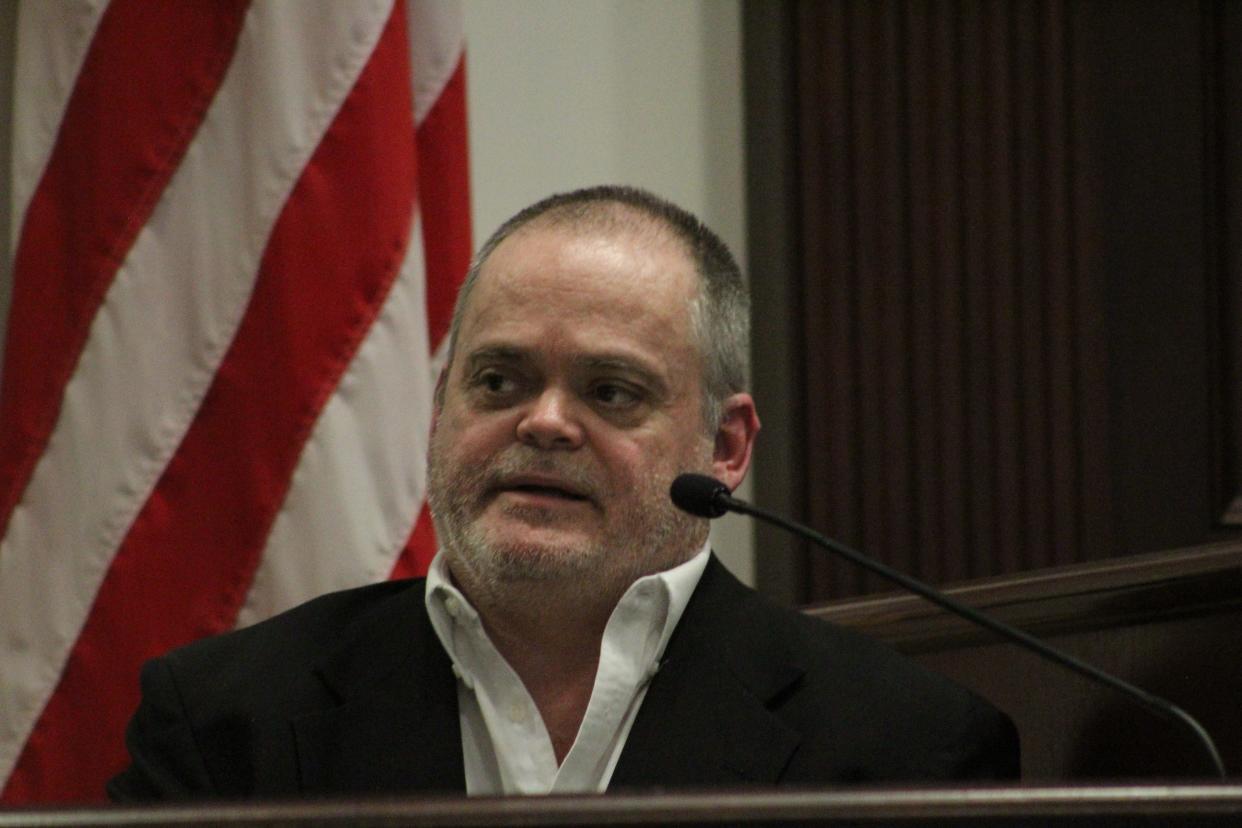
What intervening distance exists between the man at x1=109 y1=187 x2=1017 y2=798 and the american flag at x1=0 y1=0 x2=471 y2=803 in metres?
0.52

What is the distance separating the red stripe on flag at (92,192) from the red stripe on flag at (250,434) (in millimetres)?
216

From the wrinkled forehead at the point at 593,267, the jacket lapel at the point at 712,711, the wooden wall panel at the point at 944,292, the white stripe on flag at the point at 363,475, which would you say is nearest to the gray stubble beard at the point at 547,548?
the jacket lapel at the point at 712,711

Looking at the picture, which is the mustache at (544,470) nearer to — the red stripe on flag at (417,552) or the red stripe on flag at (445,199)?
the red stripe on flag at (417,552)

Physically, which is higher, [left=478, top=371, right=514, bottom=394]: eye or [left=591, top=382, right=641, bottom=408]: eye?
[left=478, top=371, right=514, bottom=394]: eye

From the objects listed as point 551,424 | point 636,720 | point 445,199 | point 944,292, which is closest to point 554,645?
point 636,720

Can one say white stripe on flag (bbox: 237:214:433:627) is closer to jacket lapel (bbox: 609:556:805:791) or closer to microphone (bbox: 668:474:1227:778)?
jacket lapel (bbox: 609:556:805:791)

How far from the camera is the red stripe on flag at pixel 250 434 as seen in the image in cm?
248

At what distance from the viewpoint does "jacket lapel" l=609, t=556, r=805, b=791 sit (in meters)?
1.81

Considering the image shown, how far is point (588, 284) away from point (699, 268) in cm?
17

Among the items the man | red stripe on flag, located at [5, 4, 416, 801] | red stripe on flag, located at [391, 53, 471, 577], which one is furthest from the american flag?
the man

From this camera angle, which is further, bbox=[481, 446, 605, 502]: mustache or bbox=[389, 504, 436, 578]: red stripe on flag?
bbox=[389, 504, 436, 578]: red stripe on flag

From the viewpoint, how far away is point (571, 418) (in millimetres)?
1889

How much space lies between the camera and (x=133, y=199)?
2.53 metres

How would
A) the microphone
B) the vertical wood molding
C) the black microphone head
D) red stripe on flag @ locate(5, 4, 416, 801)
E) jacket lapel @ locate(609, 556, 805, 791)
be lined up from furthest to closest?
the vertical wood molding
red stripe on flag @ locate(5, 4, 416, 801)
jacket lapel @ locate(609, 556, 805, 791)
the black microphone head
the microphone
